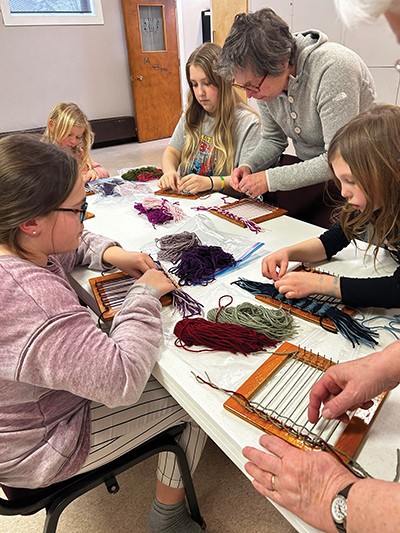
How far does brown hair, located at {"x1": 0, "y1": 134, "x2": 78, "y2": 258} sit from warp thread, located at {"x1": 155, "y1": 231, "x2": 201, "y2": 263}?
19.0 inches

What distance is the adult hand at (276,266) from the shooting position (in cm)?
115

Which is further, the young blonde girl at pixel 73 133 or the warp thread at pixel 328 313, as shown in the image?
the young blonde girl at pixel 73 133

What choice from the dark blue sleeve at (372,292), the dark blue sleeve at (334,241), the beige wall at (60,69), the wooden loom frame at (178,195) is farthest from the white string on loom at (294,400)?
the beige wall at (60,69)

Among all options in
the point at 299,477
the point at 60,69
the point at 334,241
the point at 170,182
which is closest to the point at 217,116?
the point at 170,182

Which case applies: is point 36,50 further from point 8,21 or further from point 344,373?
point 344,373

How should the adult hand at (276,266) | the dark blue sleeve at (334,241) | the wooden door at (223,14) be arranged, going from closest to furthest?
the adult hand at (276,266) < the dark blue sleeve at (334,241) < the wooden door at (223,14)

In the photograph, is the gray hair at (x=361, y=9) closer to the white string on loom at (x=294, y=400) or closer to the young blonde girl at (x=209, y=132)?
the white string on loom at (x=294, y=400)

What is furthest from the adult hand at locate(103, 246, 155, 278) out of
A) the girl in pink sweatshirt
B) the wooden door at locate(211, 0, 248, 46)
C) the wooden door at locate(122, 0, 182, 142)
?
the wooden door at locate(122, 0, 182, 142)

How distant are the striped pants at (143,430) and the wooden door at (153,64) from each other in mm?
6327

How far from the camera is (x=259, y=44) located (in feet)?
4.69

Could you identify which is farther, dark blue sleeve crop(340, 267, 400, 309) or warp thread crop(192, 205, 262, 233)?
warp thread crop(192, 205, 262, 233)

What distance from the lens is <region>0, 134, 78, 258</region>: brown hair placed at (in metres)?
0.82

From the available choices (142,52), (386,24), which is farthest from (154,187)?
(142,52)

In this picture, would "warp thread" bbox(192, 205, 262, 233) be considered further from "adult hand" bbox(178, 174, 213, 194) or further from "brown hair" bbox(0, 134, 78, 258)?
"brown hair" bbox(0, 134, 78, 258)
